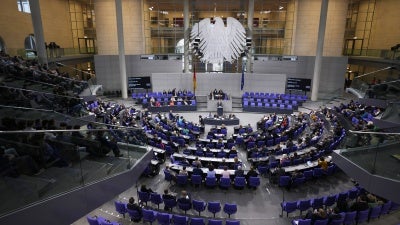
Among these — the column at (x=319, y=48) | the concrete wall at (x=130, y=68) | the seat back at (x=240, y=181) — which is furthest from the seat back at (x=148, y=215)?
the column at (x=319, y=48)

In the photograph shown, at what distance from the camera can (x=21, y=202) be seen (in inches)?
183

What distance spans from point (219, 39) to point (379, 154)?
2083 centimetres

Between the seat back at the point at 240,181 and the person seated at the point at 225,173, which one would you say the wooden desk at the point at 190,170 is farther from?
the seat back at the point at 240,181

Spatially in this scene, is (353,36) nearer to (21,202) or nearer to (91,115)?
(91,115)

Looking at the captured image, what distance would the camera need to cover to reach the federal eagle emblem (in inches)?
1035

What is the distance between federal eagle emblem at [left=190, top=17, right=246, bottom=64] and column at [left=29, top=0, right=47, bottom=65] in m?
12.8

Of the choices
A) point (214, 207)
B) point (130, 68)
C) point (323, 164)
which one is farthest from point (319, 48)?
point (214, 207)

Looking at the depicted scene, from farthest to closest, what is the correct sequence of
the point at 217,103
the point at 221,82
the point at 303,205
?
the point at 221,82 < the point at 217,103 < the point at 303,205

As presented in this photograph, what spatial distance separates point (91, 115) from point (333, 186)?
38.8ft

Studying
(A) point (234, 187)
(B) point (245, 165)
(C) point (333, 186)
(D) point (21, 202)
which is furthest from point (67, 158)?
(C) point (333, 186)

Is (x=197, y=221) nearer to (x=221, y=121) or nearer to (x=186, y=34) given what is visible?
(x=221, y=121)

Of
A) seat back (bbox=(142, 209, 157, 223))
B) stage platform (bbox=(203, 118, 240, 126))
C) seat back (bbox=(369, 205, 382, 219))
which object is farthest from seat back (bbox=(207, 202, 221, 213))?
stage platform (bbox=(203, 118, 240, 126))

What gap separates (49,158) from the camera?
5297 mm

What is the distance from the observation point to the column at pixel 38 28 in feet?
67.2
